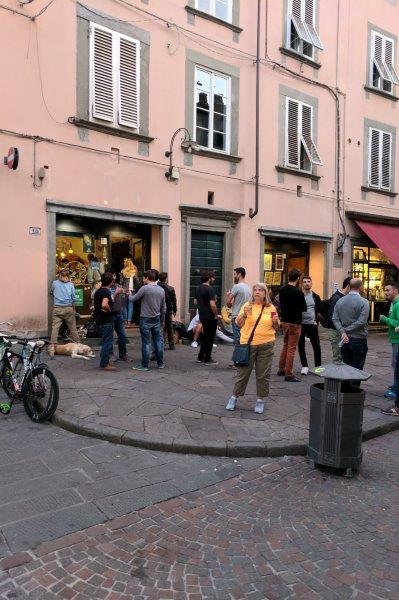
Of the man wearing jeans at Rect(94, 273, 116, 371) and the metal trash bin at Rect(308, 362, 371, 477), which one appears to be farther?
the man wearing jeans at Rect(94, 273, 116, 371)

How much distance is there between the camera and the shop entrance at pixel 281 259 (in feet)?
46.5

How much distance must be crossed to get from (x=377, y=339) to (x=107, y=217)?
902 centimetres

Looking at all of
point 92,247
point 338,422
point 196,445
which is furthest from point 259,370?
point 92,247

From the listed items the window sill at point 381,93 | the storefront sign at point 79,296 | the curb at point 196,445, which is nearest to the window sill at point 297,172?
the window sill at point 381,93

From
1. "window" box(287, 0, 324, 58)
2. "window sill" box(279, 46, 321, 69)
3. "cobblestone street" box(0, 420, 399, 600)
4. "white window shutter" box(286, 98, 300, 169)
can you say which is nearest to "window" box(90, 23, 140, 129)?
"window sill" box(279, 46, 321, 69)

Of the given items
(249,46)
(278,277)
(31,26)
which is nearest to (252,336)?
(31,26)

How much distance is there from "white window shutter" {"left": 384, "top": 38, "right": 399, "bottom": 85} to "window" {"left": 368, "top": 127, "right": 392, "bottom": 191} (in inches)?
69.0

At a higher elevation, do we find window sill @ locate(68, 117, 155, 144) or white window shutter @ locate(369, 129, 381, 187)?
white window shutter @ locate(369, 129, 381, 187)

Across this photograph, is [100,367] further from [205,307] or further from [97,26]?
[97,26]

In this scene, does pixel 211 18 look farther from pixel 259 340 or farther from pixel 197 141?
pixel 259 340

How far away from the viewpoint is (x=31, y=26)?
30.9 ft

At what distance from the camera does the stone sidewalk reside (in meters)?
5.14

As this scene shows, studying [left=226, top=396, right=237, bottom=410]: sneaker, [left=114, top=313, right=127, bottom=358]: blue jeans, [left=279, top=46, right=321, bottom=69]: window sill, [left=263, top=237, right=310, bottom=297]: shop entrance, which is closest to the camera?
[left=226, top=396, right=237, bottom=410]: sneaker

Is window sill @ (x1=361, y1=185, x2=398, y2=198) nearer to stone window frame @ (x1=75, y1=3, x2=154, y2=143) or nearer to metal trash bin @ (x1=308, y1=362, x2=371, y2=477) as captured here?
stone window frame @ (x1=75, y1=3, x2=154, y2=143)
